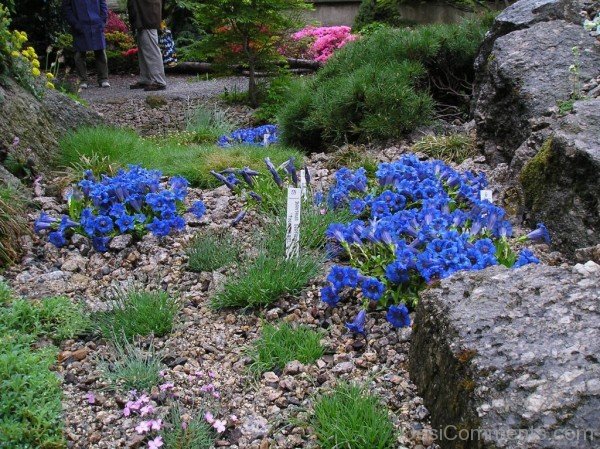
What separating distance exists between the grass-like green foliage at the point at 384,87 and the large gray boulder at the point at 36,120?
6.68ft

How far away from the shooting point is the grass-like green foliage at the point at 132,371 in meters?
2.75

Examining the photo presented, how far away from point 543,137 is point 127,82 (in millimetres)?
10431

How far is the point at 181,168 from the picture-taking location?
17.9ft

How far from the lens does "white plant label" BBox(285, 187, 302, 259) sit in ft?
11.2

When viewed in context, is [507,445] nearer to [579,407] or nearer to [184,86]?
[579,407]

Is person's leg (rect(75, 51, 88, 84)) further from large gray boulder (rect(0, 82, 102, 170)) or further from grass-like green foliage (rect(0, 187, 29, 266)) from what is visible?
grass-like green foliage (rect(0, 187, 29, 266))

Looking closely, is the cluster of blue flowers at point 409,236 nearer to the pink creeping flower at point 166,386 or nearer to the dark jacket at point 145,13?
the pink creeping flower at point 166,386

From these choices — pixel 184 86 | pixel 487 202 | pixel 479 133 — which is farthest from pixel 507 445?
pixel 184 86

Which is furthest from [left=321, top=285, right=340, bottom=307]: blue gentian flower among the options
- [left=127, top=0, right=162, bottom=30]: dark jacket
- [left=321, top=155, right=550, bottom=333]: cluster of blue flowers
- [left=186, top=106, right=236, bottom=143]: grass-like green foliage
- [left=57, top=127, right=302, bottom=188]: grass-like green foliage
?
[left=127, top=0, right=162, bottom=30]: dark jacket

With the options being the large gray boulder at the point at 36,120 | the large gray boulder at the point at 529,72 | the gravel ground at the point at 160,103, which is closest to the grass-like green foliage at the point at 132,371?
the large gray boulder at the point at 36,120

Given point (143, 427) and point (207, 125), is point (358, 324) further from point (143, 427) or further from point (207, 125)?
point (207, 125)

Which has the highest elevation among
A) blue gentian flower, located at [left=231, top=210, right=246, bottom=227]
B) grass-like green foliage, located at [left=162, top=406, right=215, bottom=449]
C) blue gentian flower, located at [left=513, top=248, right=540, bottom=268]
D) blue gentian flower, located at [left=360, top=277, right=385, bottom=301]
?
blue gentian flower, located at [left=513, top=248, right=540, bottom=268]

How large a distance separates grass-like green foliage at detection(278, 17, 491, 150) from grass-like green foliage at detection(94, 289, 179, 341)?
10.9ft

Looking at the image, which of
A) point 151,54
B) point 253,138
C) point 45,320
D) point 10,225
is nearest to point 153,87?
point 151,54
